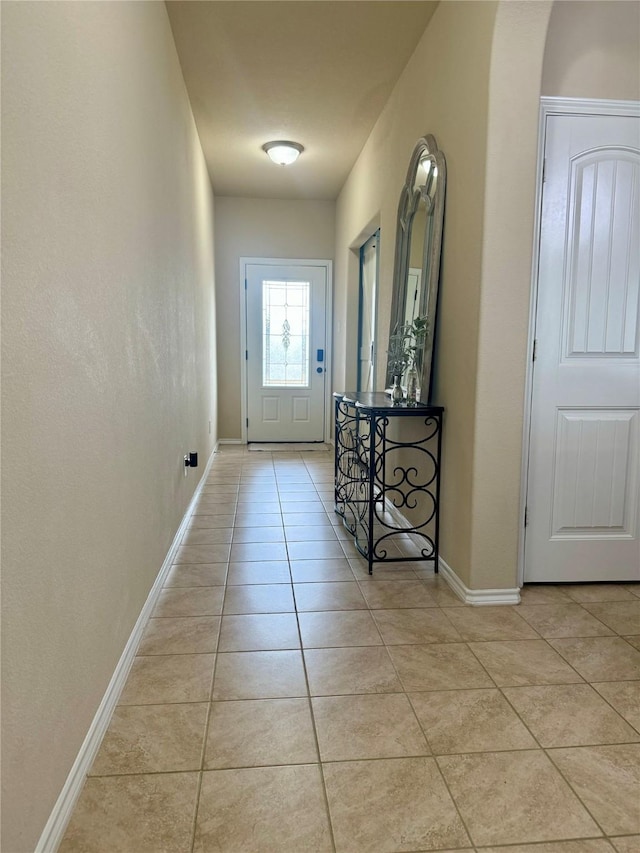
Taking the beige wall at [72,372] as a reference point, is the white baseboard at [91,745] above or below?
below

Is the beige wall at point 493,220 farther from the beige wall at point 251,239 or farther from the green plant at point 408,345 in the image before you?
the beige wall at point 251,239

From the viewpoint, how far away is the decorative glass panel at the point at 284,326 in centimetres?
623

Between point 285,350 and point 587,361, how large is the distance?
164 inches

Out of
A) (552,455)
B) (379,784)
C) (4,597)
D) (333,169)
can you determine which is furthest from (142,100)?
(333,169)

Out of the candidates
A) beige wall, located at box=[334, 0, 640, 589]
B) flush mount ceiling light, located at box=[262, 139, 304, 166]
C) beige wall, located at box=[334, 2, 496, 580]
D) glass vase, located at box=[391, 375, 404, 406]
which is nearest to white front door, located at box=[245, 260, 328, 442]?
flush mount ceiling light, located at box=[262, 139, 304, 166]

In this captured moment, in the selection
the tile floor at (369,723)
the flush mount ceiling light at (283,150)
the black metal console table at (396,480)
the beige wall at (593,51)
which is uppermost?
the flush mount ceiling light at (283,150)

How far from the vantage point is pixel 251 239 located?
616 centimetres

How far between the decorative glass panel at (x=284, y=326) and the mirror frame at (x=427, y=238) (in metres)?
2.99

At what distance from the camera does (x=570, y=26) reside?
2287mm

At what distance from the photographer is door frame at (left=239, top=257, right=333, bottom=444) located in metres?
6.16

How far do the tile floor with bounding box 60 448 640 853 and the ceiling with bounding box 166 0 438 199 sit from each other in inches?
109

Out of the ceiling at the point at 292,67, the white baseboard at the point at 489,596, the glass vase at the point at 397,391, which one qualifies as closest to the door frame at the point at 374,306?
the ceiling at the point at 292,67

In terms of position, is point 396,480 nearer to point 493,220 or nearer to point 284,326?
point 493,220

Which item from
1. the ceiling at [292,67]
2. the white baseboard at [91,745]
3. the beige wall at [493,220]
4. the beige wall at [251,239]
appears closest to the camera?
the white baseboard at [91,745]
